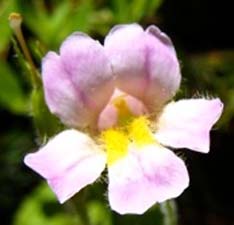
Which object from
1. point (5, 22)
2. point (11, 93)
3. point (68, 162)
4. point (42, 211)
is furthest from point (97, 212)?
point (68, 162)

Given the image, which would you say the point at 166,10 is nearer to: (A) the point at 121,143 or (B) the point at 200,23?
(B) the point at 200,23

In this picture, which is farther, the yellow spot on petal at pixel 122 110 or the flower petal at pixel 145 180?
the yellow spot on petal at pixel 122 110

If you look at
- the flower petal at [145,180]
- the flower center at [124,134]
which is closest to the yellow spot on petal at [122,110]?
the flower center at [124,134]

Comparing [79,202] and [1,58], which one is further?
[1,58]

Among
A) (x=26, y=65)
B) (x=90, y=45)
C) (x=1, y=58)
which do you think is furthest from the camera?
(x=1, y=58)

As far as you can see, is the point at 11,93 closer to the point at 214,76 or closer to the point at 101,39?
the point at 101,39

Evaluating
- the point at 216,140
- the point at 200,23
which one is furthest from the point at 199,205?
the point at 200,23

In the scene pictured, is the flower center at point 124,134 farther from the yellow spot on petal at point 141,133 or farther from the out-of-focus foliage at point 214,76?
the out-of-focus foliage at point 214,76
